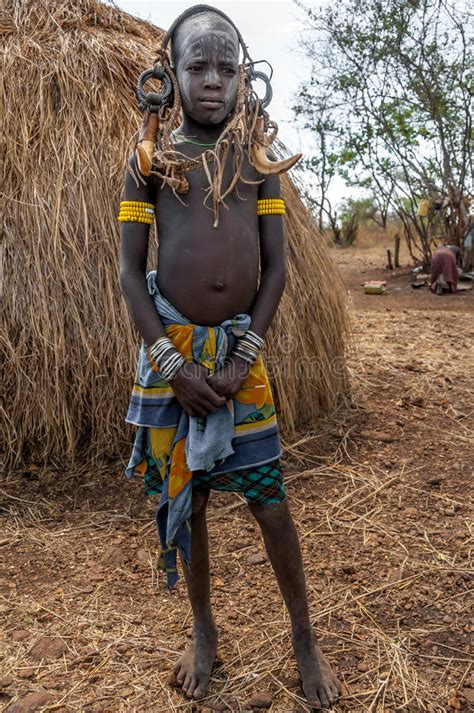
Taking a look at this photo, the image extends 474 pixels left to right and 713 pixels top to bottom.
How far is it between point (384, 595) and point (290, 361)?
1384mm

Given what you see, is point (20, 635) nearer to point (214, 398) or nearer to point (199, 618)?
point (199, 618)

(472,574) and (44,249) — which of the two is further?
(44,249)

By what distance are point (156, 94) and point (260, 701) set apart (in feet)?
5.30

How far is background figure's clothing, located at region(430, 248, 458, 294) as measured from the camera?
8.78m

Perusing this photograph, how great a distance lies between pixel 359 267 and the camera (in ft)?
40.7

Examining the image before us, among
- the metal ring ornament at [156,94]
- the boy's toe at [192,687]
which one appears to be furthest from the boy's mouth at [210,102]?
the boy's toe at [192,687]

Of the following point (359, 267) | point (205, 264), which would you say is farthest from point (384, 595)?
point (359, 267)

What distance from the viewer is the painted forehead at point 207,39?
62.6 inches

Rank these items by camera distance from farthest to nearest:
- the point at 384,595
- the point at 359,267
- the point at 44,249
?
1. the point at 359,267
2. the point at 44,249
3. the point at 384,595

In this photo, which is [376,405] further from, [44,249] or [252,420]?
[252,420]

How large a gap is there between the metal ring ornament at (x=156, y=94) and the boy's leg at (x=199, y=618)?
3.29 ft

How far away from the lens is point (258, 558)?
8.13 ft

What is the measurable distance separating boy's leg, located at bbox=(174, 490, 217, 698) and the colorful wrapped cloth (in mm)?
78

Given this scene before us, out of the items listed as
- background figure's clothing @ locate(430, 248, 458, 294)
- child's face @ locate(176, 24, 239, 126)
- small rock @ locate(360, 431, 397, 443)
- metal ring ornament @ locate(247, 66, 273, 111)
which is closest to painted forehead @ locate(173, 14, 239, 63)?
child's face @ locate(176, 24, 239, 126)
